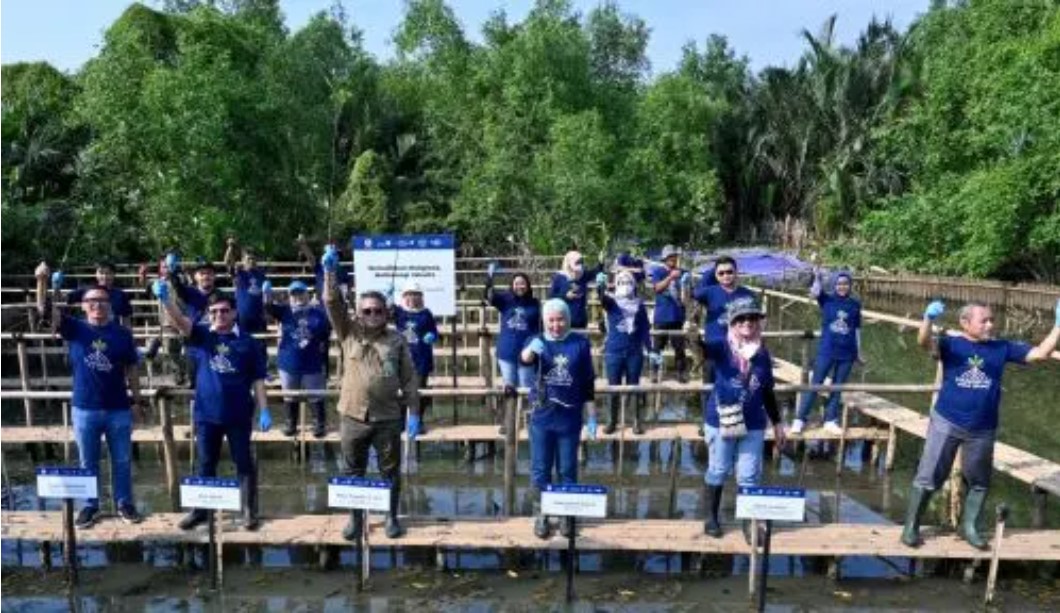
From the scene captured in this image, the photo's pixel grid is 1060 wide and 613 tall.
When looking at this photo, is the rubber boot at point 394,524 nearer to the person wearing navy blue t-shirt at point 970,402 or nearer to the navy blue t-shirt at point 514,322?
the navy blue t-shirt at point 514,322

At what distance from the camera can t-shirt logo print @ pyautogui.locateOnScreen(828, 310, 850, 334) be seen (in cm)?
1013

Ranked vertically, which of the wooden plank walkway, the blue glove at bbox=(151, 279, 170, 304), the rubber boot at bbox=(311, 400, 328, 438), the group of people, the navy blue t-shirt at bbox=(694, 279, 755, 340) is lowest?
the wooden plank walkway

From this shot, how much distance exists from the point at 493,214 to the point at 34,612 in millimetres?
24572

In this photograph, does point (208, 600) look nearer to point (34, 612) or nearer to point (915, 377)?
point (34, 612)

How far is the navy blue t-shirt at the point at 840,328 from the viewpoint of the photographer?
1015 centimetres

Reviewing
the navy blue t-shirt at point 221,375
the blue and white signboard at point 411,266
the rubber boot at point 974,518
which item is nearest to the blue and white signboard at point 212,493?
the navy blue t-shirt at point 221,375

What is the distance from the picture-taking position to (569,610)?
6.77 m

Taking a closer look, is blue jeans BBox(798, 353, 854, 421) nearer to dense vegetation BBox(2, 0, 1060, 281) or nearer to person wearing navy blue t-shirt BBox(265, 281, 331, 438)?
person wearing navy blue t-shirt BBox(265, 281, 331, 438)

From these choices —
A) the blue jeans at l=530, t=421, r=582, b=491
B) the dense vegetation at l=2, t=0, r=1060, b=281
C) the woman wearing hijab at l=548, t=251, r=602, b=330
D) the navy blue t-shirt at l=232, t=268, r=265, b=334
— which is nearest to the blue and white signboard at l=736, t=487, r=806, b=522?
the blue jeans at l=530, t=421, r=582, b=491

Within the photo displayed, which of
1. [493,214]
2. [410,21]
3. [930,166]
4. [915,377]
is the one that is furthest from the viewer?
[410,21]

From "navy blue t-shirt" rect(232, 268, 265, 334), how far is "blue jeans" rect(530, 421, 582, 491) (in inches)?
234

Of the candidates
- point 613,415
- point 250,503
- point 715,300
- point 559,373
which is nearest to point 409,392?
point 559,373

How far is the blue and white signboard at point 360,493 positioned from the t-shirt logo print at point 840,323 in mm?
5512

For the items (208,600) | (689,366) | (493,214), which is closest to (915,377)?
(689,366)
